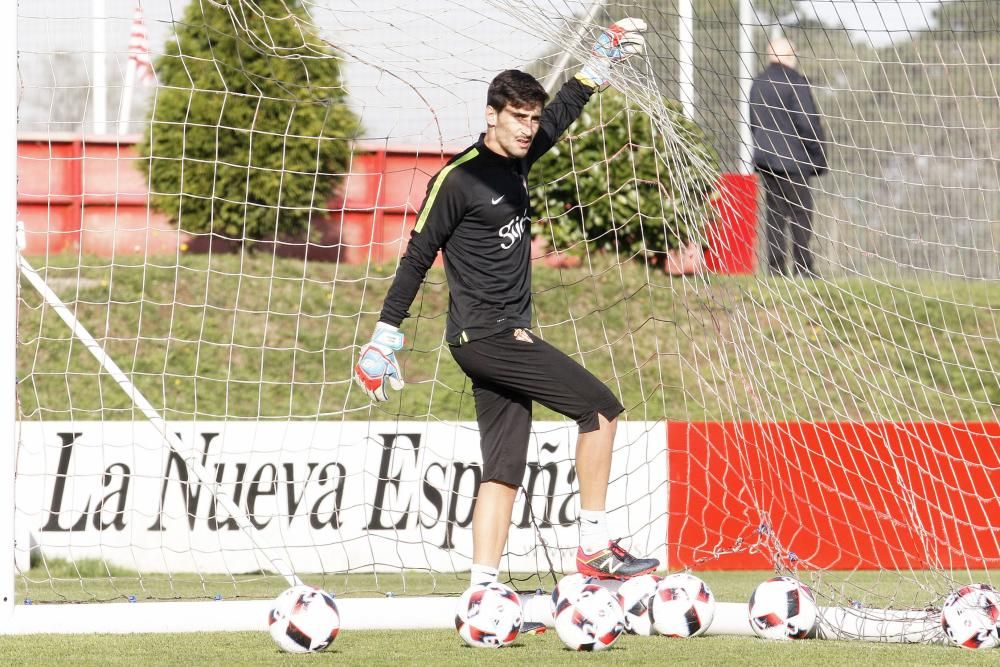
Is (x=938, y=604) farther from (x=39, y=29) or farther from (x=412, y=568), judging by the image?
(x=39, y=29)

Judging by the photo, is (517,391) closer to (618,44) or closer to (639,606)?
(639,606)

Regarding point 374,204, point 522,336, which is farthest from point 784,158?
point 374,204

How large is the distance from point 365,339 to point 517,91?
5606 mm

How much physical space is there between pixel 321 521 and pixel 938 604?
337 cm

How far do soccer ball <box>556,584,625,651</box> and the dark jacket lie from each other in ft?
7.84

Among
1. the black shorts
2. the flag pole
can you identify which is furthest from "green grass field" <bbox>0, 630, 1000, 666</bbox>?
the flag pole

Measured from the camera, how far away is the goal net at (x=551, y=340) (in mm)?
5992

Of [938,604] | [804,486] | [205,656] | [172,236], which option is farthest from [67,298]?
[938,604]

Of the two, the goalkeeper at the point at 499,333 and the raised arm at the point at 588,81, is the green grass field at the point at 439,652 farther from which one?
the raised arm at the point at 588,81

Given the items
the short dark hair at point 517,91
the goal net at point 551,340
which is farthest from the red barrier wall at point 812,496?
the short dark hair at point 517,91

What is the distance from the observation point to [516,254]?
4.90 metres

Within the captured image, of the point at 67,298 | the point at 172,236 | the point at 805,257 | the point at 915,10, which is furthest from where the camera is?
the point at 172,236

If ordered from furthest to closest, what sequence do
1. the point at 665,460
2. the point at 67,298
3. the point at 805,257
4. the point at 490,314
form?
the point at 67,298 < the point at 665,460 < the point at 805,257 < the point at 490,314

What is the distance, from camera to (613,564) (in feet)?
16.1
